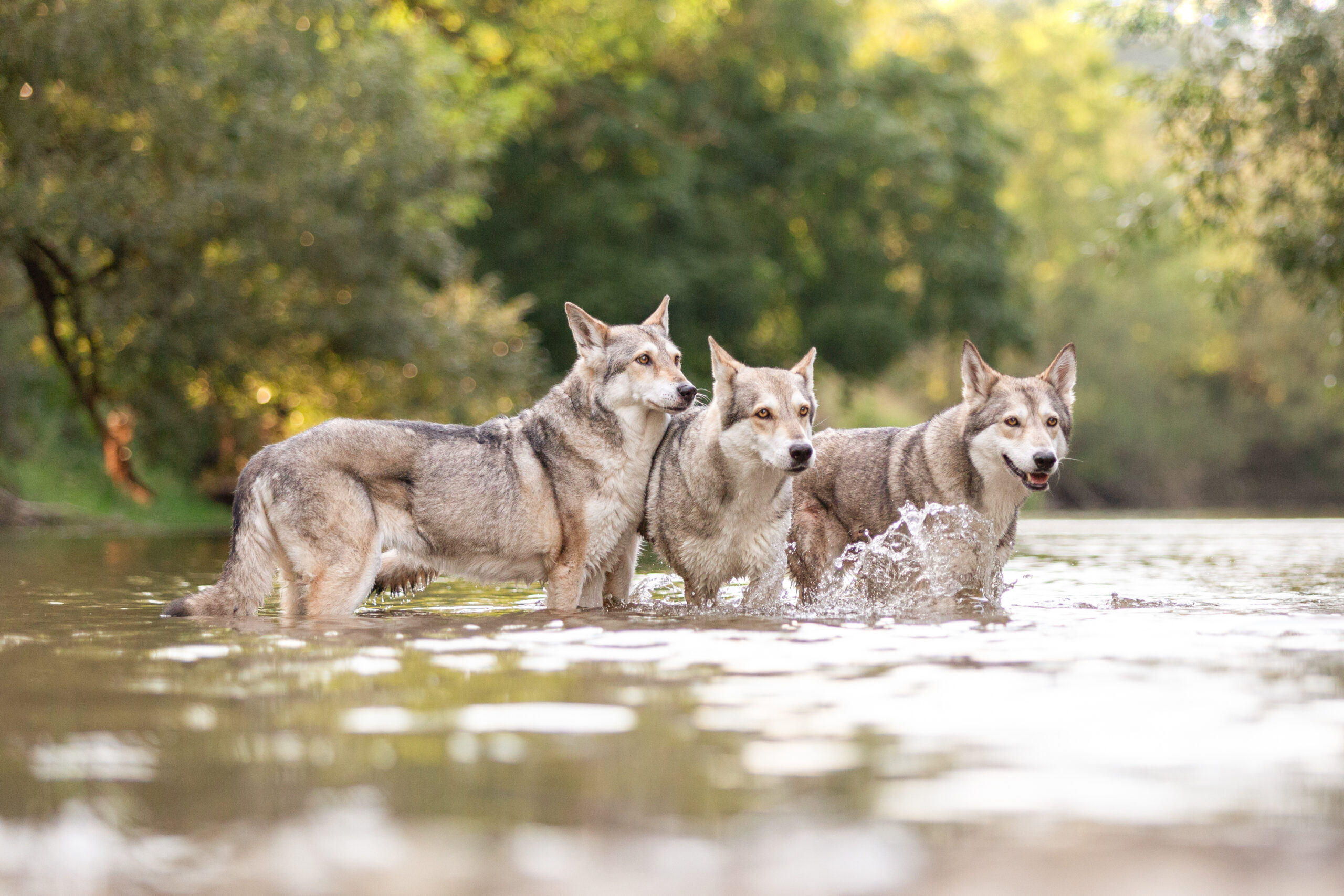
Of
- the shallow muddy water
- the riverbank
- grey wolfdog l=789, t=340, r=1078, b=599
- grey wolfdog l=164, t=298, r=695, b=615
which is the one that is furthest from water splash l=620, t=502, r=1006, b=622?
the riverbank

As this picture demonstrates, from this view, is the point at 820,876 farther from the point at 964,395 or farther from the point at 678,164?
the point at 678,164

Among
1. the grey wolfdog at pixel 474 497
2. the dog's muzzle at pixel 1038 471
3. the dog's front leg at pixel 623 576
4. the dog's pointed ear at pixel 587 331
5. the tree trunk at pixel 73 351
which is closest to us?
the grey wolfdog at pixel 474 497

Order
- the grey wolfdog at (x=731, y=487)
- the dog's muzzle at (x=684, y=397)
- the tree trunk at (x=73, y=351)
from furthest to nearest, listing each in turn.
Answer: the tree trunk at (x=73, y=351), the dog's muzzle at (x=684, y=397), the grey wolfdog at (x=731, y=487)

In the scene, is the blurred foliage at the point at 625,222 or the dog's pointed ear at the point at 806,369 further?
the blurred foliage at the point at 625,222

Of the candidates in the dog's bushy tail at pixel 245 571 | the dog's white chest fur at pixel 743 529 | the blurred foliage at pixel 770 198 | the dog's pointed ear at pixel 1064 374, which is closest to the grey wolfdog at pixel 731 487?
the dog's white chest fur at pixel 743 529

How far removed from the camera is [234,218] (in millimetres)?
21484

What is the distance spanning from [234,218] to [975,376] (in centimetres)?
1534

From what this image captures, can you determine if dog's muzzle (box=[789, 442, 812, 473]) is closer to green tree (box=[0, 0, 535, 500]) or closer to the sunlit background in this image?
the sunlit background

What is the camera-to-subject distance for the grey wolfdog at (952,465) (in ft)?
29.5

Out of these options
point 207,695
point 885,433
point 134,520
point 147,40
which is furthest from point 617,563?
point 134,520

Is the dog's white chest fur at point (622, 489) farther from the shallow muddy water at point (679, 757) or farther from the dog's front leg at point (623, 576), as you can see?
the shallow muddy water at point (679, 757)

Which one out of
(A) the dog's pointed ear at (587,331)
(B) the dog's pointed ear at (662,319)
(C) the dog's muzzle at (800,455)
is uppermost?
(B) the dog's pointed ear at (662,319)

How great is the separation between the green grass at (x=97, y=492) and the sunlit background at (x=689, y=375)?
0.11m

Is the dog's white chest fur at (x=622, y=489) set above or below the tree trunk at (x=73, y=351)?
below
